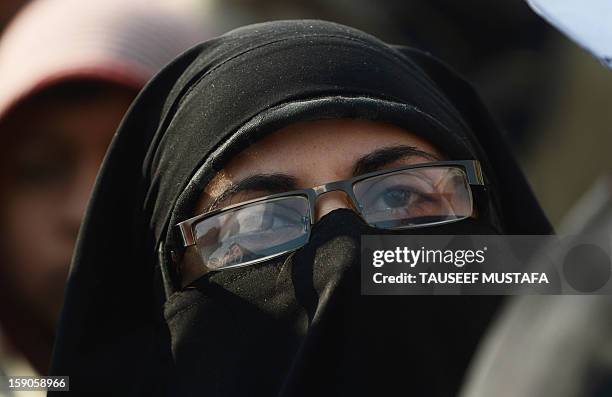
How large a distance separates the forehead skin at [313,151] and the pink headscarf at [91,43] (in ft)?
3.74

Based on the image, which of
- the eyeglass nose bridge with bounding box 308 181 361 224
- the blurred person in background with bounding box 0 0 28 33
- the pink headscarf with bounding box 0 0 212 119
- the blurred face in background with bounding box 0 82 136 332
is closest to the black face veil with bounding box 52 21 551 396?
the eyeglass nose bridge with bounding box 308 181 361 224

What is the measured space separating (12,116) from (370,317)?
1.66m

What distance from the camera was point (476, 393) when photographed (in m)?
0.81

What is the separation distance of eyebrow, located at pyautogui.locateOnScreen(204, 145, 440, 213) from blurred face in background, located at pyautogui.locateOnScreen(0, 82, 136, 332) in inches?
39.8

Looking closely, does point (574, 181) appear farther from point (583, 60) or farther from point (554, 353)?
point (554, 353)

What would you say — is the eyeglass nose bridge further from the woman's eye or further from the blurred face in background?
the blurred face in background

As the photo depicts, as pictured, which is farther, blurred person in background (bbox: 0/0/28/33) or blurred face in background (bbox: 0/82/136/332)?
blurred person in background (bbox: 0/0/28/33)

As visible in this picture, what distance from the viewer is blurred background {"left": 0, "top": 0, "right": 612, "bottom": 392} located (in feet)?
9.49

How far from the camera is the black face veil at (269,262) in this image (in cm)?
162

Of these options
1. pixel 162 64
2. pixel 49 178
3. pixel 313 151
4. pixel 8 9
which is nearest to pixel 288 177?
pixel 313 151

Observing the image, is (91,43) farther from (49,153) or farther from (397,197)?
(397,197)

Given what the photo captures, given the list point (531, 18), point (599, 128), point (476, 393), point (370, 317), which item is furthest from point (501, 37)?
point (476, 393)

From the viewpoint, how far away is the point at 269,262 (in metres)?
1.80

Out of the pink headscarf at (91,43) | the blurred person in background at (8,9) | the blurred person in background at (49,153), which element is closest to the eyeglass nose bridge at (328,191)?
the blurred person in background at (49,153)
